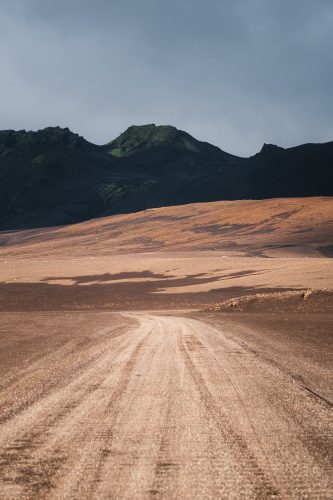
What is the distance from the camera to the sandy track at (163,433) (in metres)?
4.07

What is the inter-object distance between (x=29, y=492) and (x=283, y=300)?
29183 millimetres

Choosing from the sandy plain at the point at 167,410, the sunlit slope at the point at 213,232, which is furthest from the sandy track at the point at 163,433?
the sunlit slope at the point at 213,232

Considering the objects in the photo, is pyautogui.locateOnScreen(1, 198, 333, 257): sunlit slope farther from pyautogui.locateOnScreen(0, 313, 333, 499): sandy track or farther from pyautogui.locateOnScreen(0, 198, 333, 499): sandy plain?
pyautogui.locateOnScreen(0, 313, 333, 499): sandy track

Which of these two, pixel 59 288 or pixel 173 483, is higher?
pixel 173 483

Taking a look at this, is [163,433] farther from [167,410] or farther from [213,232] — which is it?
[213,232]

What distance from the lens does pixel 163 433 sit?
17.9ft

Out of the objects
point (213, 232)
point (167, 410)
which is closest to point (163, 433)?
point (167, 410)

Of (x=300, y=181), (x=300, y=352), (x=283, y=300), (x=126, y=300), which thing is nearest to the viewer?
(x=300, y=352)

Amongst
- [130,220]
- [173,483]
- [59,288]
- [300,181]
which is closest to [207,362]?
[173,483]

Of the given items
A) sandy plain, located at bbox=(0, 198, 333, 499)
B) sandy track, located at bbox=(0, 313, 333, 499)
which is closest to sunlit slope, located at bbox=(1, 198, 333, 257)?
sandy plain, located at bbox=(0, 198, 333, 499)

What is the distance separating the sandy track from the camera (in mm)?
4066

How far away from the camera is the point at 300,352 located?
12625mm

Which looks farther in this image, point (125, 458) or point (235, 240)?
point (235, 240)

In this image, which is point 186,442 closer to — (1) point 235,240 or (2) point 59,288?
(2) point 59,288
